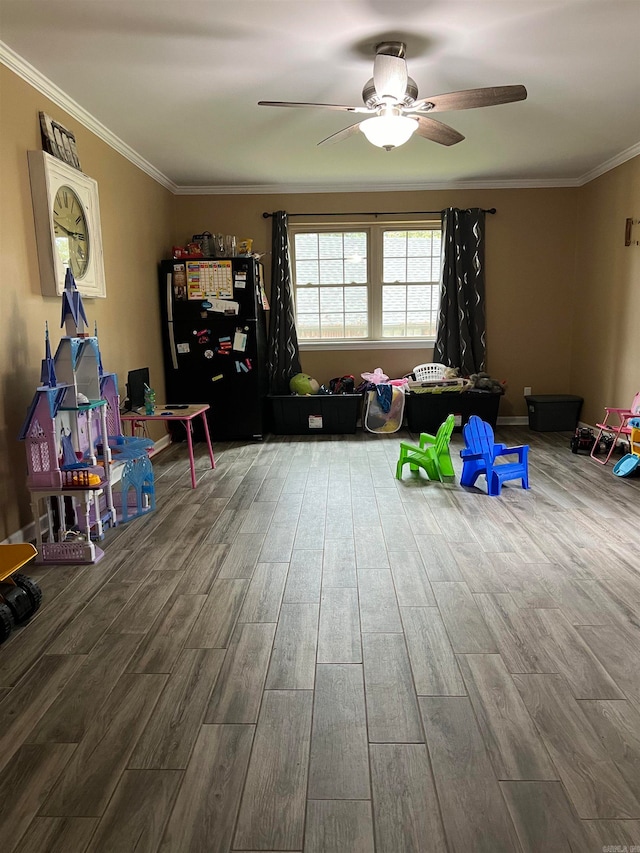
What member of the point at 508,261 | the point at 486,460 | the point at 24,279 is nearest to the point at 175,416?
the point at 24,279

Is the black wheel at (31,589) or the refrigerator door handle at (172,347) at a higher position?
the refrigerator door handle at (172,347)

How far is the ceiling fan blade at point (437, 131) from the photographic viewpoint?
10.9 feet

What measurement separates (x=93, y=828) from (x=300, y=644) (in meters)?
0.93

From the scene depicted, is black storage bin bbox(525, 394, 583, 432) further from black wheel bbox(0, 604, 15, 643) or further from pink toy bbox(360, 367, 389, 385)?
black wheel bbox(0, 604, 15, 643)

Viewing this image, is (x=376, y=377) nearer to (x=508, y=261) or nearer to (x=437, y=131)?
(x=508, y=261)

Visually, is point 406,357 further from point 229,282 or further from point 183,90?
point 183,90

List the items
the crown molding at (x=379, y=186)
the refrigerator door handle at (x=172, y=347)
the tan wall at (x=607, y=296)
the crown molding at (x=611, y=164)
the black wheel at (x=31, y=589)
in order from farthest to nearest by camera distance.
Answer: the refrigerator door handle at (x=172, y=347), the crown molding at (x=379, y=186), the tan wall at (x=607, y=296), the crown molding at (x=611, y=164), the black wheel at (x=31, y=589)

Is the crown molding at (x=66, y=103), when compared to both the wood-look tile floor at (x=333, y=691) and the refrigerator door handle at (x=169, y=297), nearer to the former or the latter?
the refrigerator door handle at (x=169, y=297)

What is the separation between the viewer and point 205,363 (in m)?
5.76

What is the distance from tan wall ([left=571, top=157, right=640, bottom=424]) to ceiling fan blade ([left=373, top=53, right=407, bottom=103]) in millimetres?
3067

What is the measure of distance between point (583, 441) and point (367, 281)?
2.88m

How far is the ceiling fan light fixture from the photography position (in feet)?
10.2

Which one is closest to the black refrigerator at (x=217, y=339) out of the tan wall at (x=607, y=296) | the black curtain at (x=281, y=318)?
the black curtain at (x=281, y=318)

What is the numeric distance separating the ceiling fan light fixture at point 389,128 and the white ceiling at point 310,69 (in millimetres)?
351
